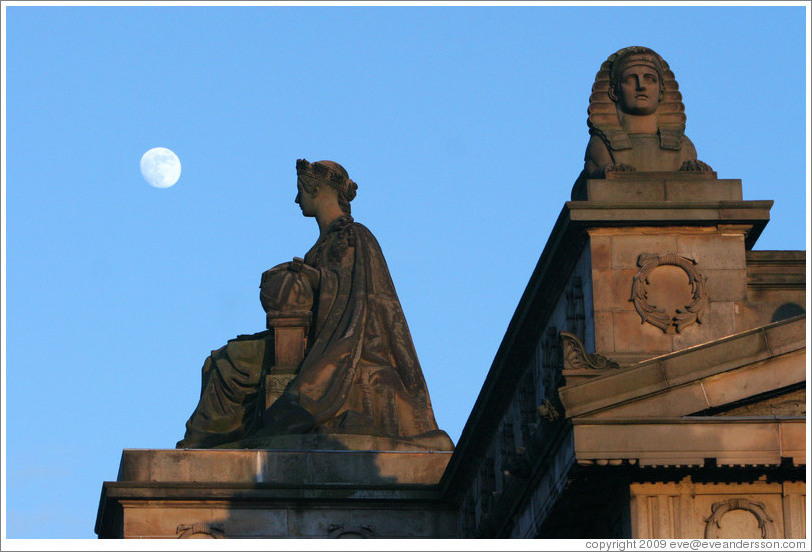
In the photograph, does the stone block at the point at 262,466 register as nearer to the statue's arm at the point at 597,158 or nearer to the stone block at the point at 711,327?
the statue's arm at the point at 597,158

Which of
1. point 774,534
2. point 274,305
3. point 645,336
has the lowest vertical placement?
point 774,534

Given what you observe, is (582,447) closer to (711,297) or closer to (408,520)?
(711,297)

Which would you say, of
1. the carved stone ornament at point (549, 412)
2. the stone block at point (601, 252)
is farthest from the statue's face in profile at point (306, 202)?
the carved stone ornament at point (549, 412)

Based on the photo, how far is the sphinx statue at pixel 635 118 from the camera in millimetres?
35500

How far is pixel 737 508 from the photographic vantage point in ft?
101

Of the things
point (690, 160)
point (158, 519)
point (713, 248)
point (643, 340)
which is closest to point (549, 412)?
point (643, 340)

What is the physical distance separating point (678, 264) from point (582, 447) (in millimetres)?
4692

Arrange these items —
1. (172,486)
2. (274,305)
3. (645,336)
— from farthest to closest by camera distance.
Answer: (274,305) → (172,486) → (645,336)

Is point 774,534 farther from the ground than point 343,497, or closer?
closer

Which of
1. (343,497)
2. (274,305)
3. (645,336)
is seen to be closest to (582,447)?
(645,336)

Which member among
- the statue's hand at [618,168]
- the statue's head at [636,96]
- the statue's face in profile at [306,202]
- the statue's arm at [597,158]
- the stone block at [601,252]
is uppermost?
the statue's face in profile at [306,202]

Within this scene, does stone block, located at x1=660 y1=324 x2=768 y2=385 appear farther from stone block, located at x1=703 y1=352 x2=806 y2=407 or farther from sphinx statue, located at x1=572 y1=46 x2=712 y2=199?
sphinx statue, located at x1=572 y1=46 x2=712 y2=199

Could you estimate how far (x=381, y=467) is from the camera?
142 ft

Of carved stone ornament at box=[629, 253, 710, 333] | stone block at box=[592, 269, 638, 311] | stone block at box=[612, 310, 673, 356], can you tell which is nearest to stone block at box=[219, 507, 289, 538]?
stone block at box=[592, 269, 638, 311]
